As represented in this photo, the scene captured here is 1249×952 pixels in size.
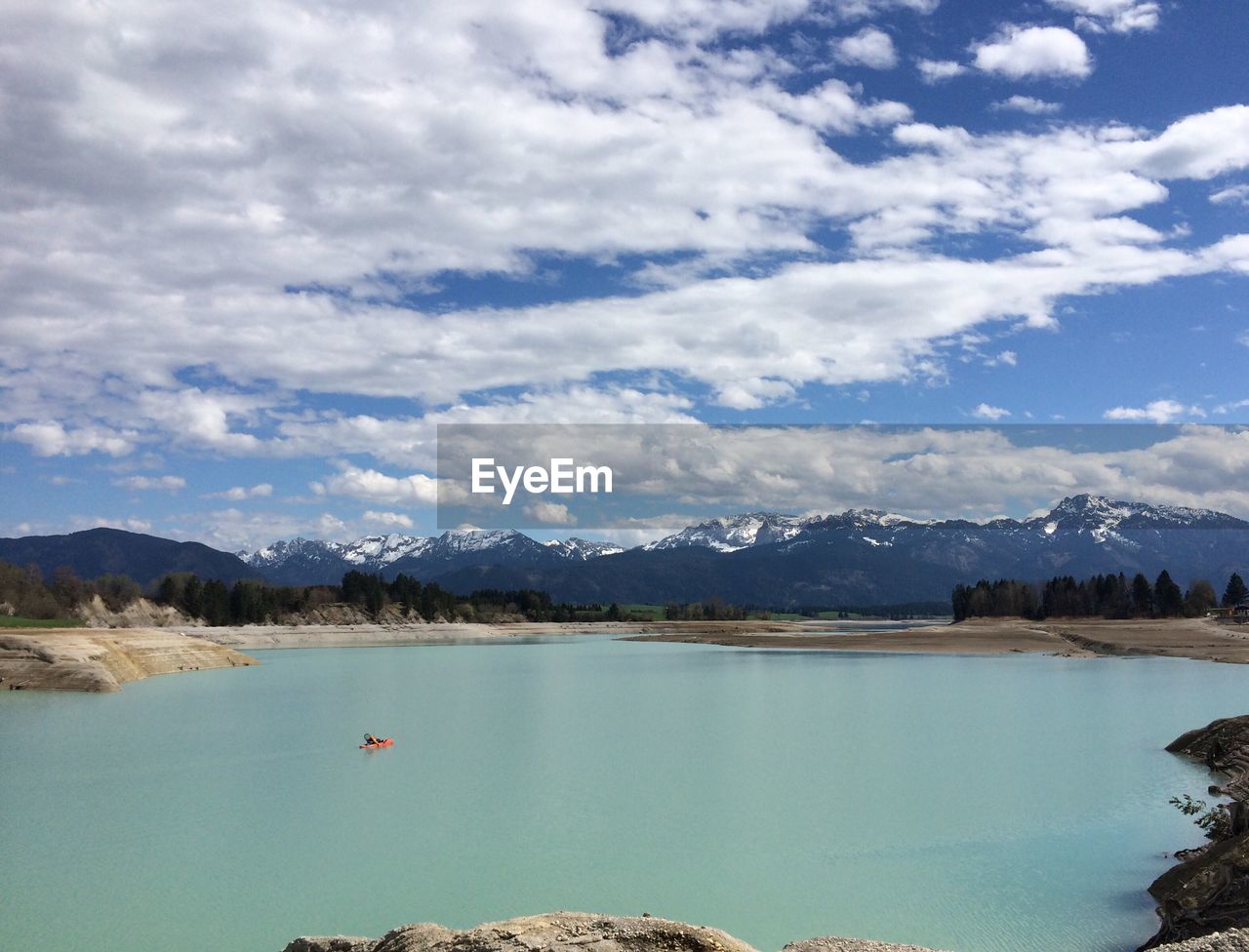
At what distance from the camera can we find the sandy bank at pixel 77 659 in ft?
146

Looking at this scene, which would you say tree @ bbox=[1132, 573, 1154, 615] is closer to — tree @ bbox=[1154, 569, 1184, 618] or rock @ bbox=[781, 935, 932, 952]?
tree @ bbox=[1154, 569, 1184, 618]

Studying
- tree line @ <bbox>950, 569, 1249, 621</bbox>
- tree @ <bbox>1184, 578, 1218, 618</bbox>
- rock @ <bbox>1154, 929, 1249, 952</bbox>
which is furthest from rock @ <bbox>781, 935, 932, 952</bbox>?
tree @ <bbox>1184, 578, 1218, 618</bbox>

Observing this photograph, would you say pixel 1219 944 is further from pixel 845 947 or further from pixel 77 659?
pixel 77 659

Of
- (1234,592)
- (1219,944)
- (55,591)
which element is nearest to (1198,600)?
(1234,592)

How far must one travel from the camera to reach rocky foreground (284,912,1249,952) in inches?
233

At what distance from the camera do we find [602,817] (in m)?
18.0

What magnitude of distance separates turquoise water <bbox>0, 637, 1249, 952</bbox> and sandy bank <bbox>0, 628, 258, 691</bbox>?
20.7 feet

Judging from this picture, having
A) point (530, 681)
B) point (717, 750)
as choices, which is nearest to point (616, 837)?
point (717, 750)

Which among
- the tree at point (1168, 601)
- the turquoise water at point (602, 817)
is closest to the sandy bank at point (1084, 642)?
the tree at point (1168, 601)

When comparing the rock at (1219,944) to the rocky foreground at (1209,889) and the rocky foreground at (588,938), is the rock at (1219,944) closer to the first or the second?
the rocky foreground at (588,938)

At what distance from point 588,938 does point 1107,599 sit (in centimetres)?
13080

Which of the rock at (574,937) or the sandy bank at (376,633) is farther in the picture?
the sandy bank at (376,633)

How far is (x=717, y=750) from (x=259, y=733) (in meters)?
16.3

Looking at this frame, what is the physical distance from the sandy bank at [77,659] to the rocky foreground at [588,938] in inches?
1831
